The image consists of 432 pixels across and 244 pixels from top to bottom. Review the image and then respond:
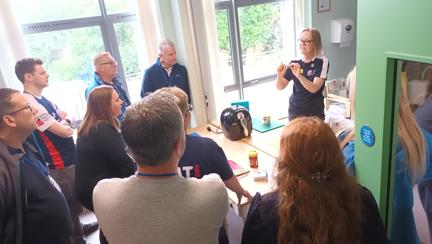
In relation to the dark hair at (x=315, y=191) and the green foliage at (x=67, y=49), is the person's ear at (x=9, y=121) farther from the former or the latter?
the green foliage at (x=67, y=49)

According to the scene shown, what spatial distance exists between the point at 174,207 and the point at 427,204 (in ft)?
4.54

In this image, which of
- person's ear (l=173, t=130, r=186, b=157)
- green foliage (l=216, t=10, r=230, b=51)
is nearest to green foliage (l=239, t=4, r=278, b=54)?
green foliage (l=216, t=10, r=230, b=51)

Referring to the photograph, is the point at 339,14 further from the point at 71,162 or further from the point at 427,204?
the point at 71,162

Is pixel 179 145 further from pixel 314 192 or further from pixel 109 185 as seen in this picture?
pixel 314 192

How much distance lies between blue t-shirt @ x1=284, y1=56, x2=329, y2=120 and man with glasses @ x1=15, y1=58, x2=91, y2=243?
70.8 inches

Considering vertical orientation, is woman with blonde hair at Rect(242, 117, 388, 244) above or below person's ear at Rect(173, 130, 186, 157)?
below

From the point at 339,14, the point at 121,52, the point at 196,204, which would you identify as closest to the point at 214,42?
the point at 121,52

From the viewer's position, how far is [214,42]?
11.1 ft

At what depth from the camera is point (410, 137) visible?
1331 millimetres

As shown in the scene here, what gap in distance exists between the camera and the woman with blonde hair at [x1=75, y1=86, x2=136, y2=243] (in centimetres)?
161

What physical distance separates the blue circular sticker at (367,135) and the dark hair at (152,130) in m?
0.79

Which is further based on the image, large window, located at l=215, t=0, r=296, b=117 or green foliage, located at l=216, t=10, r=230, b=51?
green foliage, located at l=216, t=10, r=230, b=51

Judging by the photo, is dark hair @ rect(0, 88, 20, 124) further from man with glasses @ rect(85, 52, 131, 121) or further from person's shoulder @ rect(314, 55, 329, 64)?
person's shoulder @ rect(314, 55, 329, 64)

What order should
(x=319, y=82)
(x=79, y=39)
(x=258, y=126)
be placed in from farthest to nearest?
(x=79, y=39), (x=258, y=126), (x=319, y=82)
